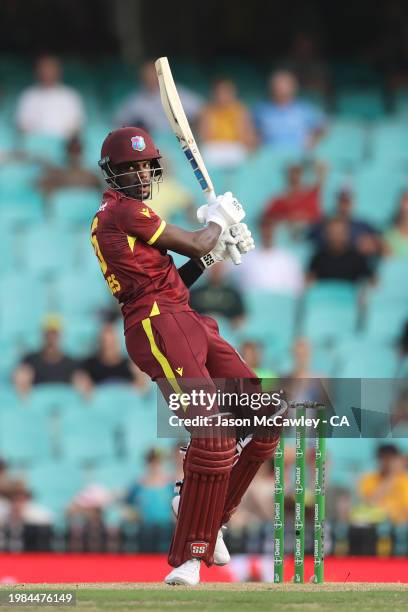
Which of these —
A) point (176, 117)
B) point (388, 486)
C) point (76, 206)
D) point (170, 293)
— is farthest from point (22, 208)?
point (170, 293)

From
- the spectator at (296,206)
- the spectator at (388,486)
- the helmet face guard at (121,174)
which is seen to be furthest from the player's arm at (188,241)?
the spectator at (296,206)

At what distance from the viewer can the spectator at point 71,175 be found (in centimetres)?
1348

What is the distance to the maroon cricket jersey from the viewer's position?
A: 6.77m

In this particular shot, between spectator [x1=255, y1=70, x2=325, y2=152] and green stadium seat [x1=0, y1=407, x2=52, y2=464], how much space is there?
11.8 ft

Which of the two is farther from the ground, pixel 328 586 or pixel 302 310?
pixel 302 310

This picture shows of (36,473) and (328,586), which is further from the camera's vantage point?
(36,473)

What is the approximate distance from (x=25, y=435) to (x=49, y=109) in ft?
12.0

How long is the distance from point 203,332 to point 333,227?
18.9 feet

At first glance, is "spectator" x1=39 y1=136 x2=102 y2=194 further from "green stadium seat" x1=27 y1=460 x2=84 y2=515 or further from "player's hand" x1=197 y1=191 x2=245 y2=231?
"player's hand" x1=197 y1=191 x2=245 y2=231

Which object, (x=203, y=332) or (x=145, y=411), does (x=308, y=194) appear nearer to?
(x=145, y=411)

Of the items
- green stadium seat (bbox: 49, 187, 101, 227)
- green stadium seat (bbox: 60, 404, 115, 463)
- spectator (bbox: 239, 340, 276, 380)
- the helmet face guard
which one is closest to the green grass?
the helmet face guard

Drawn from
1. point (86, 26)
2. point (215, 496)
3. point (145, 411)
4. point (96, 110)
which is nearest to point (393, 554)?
point (145, 411)

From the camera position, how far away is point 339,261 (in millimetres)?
12406

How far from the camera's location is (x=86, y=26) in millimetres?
15492
